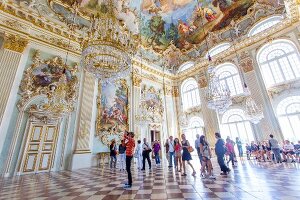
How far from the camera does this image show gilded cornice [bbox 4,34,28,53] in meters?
6.67

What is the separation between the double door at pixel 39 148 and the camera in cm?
612

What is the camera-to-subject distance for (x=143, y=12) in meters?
11.7

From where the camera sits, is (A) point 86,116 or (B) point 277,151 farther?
(A) point 86,116

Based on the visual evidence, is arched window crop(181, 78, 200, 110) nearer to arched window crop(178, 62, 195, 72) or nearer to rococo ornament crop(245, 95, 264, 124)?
arched window crop(178, 62, 195, 72)

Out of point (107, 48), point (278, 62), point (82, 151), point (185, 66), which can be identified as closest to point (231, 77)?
point (278, 62)

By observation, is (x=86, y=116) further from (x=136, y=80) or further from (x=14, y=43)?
(x=136, y=80)

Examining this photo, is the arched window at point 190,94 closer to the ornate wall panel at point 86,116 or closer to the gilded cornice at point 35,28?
the ornate wall panel at point 86,116

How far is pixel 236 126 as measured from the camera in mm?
10125

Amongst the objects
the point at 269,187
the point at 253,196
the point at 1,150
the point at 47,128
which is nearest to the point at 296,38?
the point at 269,187

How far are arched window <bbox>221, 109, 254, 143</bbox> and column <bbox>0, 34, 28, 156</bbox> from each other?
1190 centimetres

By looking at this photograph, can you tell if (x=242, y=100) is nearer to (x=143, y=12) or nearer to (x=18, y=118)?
(x=143, y=12)

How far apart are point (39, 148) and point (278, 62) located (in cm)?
1353

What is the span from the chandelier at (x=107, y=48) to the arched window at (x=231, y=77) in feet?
25.7

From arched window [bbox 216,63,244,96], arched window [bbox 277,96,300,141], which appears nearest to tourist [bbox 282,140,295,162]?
arched window [bbox 277,96,300,141]
